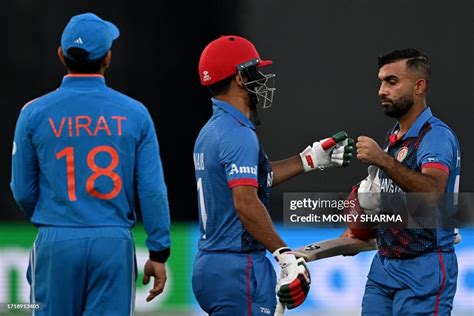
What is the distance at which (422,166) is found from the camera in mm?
4977

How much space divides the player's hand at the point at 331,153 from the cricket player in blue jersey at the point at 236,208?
42 centimetres

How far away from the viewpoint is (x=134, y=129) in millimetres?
4395

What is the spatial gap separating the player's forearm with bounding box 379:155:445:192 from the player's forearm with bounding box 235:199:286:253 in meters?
0.62

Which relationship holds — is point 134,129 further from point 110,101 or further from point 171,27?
point 171,27

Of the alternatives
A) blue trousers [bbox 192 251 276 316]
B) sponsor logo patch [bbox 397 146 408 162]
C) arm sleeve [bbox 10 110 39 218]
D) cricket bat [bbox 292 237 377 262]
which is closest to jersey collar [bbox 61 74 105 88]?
arm sleeve [bbox 10 110 39 218]

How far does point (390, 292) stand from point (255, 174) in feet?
2.86

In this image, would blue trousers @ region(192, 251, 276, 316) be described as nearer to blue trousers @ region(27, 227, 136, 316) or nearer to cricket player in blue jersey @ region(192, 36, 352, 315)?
cricket player in blue jersey @ region(192, 36, 352, 315)

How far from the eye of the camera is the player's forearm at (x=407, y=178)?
490 cm

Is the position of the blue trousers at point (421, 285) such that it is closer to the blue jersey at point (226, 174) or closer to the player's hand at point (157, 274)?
the blue jersey at point (226, 174)

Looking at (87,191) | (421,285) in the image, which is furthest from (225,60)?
(421,285)

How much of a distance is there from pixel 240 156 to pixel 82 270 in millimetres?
791

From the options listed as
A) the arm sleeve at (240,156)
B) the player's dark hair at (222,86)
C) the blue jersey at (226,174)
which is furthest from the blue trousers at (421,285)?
the player's dark hair at (222,86)

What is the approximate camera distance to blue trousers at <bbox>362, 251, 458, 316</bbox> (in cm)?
498

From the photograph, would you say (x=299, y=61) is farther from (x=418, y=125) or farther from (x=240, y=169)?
(x=240, y=169)
